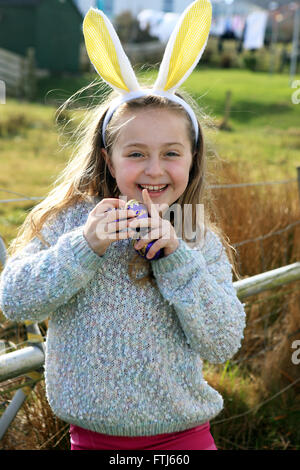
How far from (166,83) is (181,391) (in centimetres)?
84

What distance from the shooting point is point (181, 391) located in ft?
5.17

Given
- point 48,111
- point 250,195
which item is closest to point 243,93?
point 48,111

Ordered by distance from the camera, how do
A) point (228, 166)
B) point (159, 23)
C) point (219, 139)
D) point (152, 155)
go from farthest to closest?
point (159, 23) < point (219, 139) < point (228, 166) < point (152, 155)

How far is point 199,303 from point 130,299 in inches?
7.3

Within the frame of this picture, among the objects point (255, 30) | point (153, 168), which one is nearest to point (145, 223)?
point (153, 168)

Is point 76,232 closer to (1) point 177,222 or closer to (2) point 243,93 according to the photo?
(1) point 177,222

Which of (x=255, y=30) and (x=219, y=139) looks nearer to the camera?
(x=219, y=139)

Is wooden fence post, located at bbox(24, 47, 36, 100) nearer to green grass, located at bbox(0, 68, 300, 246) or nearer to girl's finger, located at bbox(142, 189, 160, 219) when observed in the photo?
green grass, located at bbox(0, 68, 300, 246)

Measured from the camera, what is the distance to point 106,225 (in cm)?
145

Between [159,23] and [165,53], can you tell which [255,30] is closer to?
[159,23]

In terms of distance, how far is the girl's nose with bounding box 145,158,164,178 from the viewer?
1530 mm

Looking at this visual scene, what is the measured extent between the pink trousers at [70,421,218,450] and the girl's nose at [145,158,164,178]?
701 mm

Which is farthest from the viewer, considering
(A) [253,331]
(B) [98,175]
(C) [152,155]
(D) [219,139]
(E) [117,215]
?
(D) [219,139]

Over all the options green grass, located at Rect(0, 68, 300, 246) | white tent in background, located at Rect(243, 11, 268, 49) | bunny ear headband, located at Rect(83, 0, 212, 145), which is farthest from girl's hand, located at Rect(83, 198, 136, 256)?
white tent in background, located at Rect(243, 11, 268, 49)
